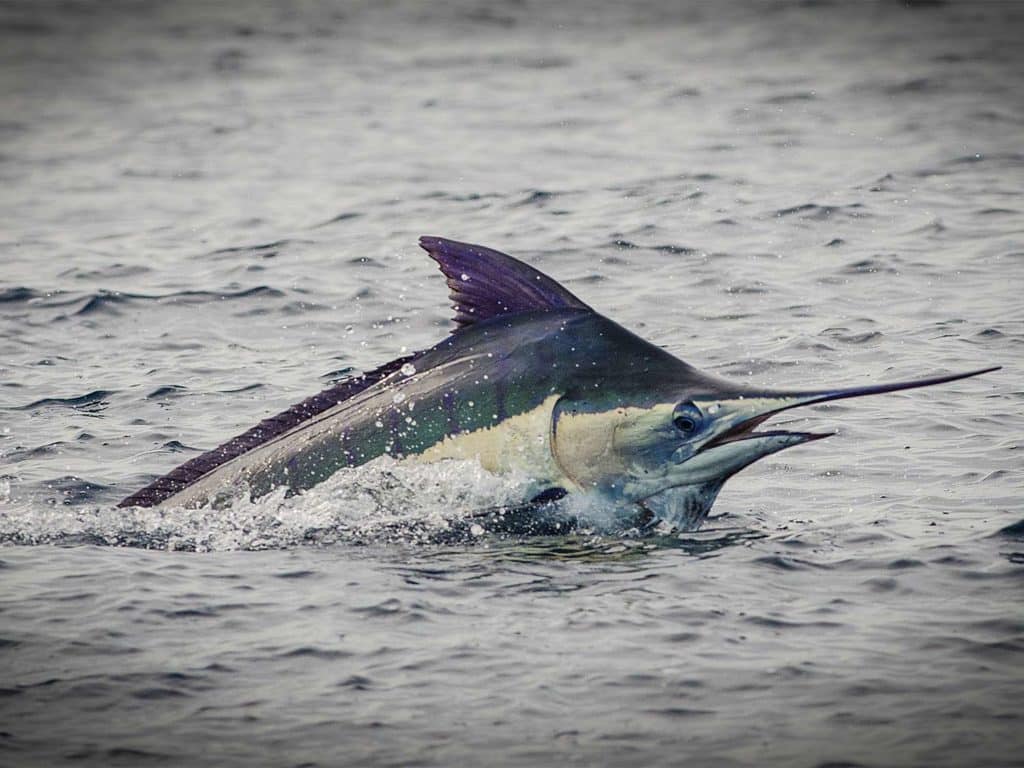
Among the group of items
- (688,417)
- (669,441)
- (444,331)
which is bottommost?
(444,331)

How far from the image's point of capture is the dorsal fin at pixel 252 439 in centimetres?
913

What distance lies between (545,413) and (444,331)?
5.86 m

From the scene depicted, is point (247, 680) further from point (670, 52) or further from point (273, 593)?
point (670, 52)

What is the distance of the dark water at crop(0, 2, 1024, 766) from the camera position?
22.4ft

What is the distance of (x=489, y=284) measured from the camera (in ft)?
28.7

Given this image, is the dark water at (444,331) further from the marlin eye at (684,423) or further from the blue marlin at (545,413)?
the marlin eye at (684,423)

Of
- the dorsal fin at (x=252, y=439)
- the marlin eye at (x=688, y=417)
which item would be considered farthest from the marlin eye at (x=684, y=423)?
the dorsal fin at (x=252, y=439)

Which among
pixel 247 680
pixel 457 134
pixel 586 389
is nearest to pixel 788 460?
pixel 586 389

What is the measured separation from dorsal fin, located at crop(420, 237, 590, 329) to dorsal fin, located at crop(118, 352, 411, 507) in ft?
2.01

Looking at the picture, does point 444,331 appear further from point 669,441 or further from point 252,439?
point 669,441

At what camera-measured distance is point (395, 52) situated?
30812mm

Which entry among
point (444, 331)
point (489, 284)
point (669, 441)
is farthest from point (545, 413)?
point (444, 331)

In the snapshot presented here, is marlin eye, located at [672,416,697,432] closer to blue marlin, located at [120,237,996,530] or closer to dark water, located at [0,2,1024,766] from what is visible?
blue marlin, located at [120,237,996,530]

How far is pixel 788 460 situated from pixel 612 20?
78.0 feet
